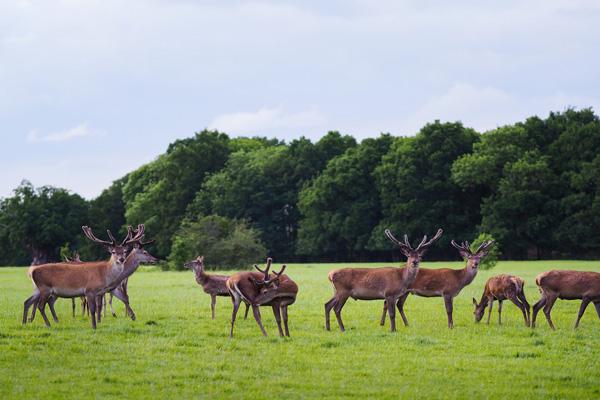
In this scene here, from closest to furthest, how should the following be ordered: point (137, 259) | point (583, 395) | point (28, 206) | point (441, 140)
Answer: point (583, 395) < point (137, 259) < point (441, 140) < point (28, 206)

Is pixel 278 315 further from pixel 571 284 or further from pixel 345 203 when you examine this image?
pixel 345 203

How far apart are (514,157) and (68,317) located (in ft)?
170

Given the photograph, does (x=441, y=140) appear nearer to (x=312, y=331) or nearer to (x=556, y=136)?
(x=556, y=136)

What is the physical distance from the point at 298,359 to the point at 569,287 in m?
6.81

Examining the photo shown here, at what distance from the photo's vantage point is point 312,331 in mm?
16516

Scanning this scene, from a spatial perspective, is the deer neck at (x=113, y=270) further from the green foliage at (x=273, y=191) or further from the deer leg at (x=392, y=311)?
the green foliage at (x=273, y=191)

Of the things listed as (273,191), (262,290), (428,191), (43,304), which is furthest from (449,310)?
(273,191)

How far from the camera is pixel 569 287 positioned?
55.8ft

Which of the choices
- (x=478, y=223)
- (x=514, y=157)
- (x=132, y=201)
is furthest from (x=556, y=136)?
(x=132, y=201)

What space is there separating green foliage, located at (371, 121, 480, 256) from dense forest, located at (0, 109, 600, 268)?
0.10m

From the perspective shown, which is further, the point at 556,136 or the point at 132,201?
the point at 132,201

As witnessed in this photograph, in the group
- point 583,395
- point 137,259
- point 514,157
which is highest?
point 514,157

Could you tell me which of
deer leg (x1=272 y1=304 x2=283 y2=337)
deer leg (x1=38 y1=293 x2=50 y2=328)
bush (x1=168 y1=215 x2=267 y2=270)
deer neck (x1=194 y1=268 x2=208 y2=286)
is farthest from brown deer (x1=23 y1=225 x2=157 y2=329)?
bush (x1=168 y1=215 x2=267 y2=270)

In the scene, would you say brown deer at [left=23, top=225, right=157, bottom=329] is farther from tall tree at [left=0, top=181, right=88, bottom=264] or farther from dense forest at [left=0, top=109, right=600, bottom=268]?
tall tree at [left=0, top=181, right=88, bottom=264]
